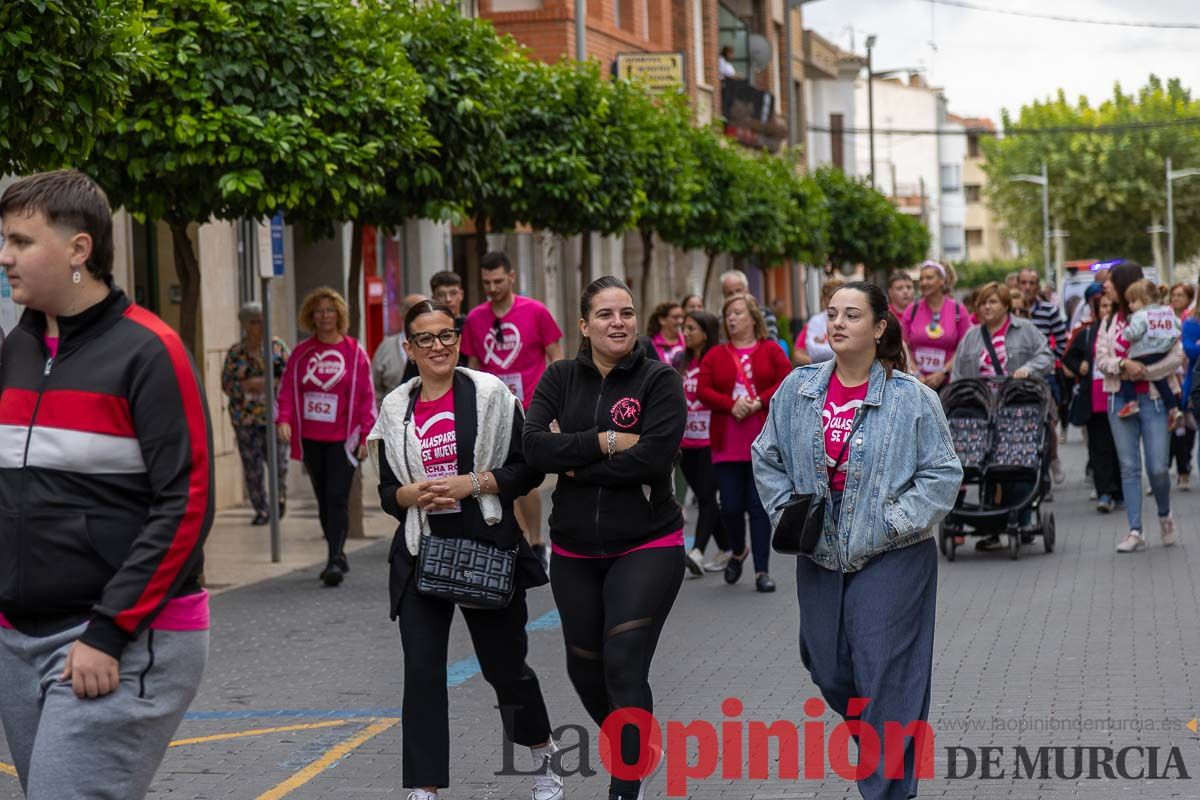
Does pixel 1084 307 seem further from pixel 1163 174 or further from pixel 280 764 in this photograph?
pixel 1163 174

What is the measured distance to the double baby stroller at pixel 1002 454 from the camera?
13.1m

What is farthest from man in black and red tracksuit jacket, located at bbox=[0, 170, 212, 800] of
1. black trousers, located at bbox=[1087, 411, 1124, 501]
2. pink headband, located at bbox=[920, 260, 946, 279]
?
black trousers, located at bbox=[1087, 411, 1124, 501]

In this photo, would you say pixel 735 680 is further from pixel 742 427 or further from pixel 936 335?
pixel 936 335

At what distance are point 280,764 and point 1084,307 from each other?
13.5 metres

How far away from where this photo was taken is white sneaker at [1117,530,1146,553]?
42.8ft

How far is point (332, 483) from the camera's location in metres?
12.6

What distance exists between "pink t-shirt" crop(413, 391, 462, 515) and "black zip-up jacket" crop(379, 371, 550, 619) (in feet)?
0.07

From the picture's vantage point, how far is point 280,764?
24.2 ft

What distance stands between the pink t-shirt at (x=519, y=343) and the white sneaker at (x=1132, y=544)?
403 cm

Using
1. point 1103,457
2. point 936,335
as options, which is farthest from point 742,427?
point 1103,457

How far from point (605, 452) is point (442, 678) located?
35.7 inches

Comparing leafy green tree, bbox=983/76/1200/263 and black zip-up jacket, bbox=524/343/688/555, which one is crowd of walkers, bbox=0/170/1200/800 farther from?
leafy green tree, bbox=983/76/1200/263

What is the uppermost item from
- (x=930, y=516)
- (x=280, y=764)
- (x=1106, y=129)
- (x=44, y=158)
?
(x=1106, y=129)

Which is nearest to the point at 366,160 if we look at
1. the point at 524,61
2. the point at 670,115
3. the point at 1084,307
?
the point at 524,61
